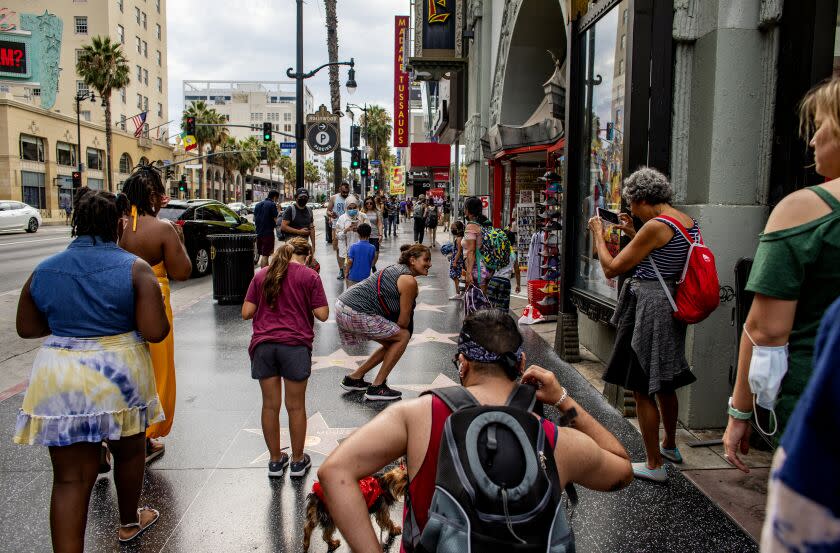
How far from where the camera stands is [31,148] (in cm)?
4691

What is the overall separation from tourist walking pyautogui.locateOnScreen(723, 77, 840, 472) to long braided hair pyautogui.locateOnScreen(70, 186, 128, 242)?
9.24 ft

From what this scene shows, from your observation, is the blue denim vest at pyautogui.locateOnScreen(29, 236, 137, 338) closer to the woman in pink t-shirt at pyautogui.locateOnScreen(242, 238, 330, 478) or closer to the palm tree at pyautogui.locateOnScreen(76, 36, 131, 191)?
the woman in pink t-shirt at pyautogui.locateOnScreen(242, 238, 330, 478)

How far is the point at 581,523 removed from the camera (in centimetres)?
379

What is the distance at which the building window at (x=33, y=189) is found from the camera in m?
46.0

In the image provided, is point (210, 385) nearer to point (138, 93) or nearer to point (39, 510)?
point (39, 510)

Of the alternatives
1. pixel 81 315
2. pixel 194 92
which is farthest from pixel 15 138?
pixel 194 92

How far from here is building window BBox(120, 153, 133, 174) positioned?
190ft

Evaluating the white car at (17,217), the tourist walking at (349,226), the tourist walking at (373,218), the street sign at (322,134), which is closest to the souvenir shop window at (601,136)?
the tourist walking at (349,226)

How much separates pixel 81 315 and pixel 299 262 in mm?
1703

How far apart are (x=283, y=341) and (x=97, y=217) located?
1.50m

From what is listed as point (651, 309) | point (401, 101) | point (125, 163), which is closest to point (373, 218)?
point (651, 309)

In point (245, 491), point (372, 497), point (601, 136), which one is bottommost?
point (245, 491)

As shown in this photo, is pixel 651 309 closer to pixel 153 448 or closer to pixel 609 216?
pixel 609 216

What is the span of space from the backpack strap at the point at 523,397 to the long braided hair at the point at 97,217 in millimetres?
2232
